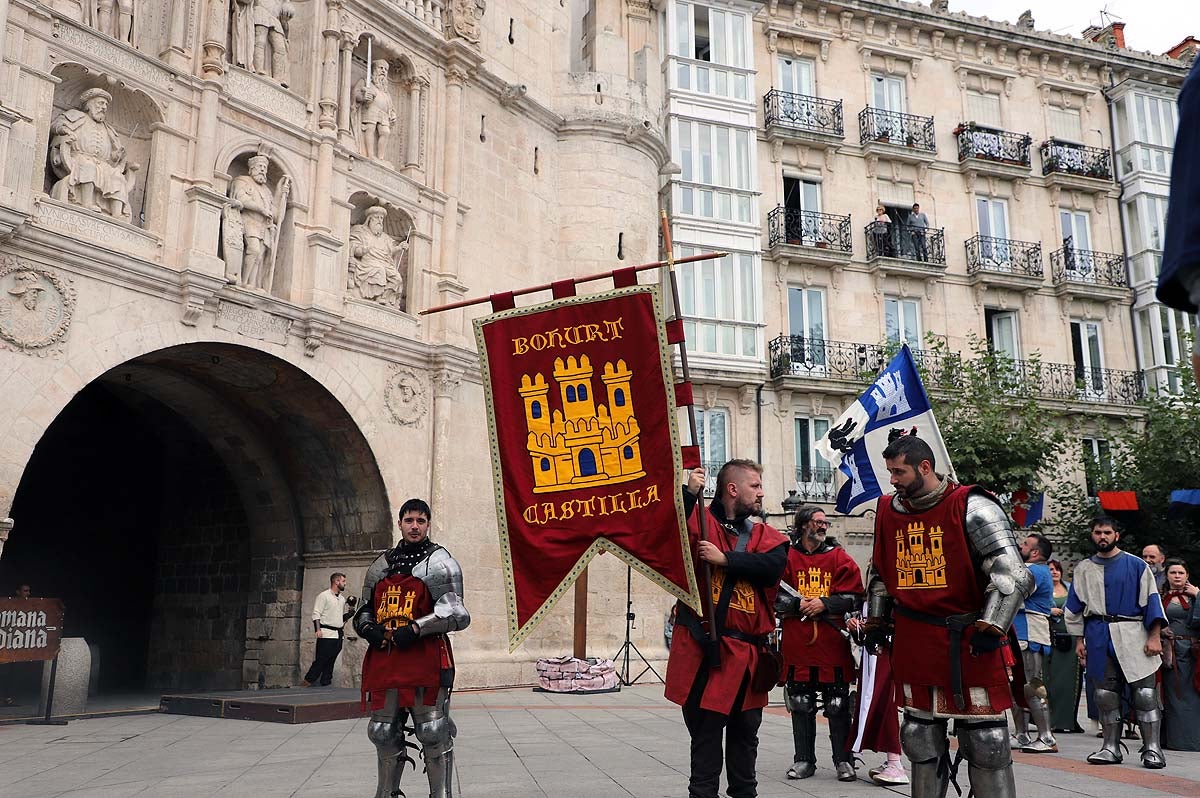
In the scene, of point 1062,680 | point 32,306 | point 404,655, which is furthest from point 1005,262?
point 404,655

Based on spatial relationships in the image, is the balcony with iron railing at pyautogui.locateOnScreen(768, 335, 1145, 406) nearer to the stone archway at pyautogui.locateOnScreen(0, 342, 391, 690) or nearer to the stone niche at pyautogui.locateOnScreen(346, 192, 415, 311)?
the stone niche at pyautogui.locateOnScreen(346, 192, 415, 311)

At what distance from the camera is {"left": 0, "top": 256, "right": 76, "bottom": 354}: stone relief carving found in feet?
37.3

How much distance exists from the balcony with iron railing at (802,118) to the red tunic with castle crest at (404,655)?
2129 cm

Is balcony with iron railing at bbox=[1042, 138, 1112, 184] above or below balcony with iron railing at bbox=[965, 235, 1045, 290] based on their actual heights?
above

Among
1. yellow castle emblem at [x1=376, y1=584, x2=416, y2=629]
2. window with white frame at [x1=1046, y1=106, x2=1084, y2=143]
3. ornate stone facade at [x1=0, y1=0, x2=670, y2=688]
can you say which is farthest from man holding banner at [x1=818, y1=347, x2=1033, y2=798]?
window with white frame at [x1=1046, y1=106, x2=1084, y2=143]

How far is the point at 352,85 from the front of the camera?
16625 millimetres

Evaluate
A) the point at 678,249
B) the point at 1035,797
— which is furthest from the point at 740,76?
the point at 1035,797

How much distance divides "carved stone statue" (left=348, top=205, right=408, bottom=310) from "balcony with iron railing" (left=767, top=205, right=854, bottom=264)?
10.8 meters

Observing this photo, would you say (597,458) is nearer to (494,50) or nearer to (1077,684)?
(1077,684)

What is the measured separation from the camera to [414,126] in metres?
17.3

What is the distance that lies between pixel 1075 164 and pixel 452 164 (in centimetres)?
1880

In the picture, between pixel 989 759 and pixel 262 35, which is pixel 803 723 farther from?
pixel 262 35

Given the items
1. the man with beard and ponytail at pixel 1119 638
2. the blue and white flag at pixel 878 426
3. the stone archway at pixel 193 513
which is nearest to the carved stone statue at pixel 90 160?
the stone archway at pixel 193 513

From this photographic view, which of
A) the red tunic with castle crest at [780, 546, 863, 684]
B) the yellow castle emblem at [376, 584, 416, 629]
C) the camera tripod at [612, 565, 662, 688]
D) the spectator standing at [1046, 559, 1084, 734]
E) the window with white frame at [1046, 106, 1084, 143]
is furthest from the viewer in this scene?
the window with white frame at [1046, 106, 1084, 143]
